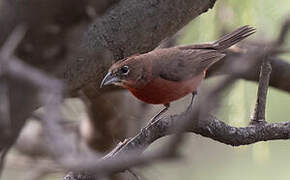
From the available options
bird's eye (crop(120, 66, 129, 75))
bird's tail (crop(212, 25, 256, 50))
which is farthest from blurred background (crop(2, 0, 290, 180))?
bird's eye (crop(120, 66, 129, 75))

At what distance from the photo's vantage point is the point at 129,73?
376 centimetres

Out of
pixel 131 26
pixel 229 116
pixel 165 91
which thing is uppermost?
pixel 131 26

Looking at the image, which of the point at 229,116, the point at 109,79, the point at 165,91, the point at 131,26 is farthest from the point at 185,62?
the point at 131,26

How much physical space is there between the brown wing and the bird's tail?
11 centimetres

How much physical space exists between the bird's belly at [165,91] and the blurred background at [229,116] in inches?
7.4

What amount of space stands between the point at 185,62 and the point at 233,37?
1.40 feet

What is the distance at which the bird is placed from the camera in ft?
12.2

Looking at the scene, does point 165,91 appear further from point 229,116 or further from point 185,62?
point 229,116

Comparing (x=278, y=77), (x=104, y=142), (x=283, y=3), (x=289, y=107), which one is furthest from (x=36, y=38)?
(x=289, y=107)

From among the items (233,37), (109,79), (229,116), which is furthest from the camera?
(233,37)

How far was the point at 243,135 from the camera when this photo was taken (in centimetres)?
290

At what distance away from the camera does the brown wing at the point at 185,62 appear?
12.9 ft

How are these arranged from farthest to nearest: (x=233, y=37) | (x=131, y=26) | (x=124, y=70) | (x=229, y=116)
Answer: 1. (x=233, y=37)
2. (x=229, y=116)
3. (x=124, y=70)
4. (x=131, y=26)

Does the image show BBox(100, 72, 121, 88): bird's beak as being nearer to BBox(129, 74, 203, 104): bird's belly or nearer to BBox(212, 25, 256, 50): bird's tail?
BBox(129, 74, 203, 104): bird's belly
